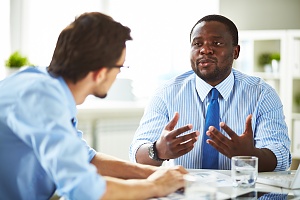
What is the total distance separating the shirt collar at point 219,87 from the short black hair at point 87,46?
3.14 feet

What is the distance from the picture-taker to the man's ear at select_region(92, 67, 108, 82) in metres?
1.40

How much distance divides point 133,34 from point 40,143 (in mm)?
3382

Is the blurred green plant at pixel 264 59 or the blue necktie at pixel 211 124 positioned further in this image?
the blurred green plant at pixel 264 59

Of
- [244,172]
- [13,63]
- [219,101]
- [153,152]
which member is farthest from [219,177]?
[13,63]

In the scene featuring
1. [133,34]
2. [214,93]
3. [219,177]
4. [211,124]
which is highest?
[133,34]

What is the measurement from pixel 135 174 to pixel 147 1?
10.4 ft

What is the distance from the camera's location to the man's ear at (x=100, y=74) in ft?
4.60

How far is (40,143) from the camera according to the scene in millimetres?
1233

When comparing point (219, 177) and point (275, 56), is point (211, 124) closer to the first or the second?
point (219, 177)

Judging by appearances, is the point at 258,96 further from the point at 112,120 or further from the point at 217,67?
the point at 112,120

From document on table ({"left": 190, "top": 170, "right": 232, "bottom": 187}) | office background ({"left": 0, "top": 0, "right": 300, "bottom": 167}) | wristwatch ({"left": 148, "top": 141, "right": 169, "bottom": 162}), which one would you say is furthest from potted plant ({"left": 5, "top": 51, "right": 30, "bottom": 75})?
document on table ({"left": 190, "top": 170, "right": 232, "bottom": 187})

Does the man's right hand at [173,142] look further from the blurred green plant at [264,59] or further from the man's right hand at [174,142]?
the blurred green plant at [264,59]

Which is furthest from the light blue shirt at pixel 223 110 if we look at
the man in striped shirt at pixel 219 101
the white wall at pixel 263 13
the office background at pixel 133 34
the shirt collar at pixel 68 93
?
the white wall at pixel 263 13

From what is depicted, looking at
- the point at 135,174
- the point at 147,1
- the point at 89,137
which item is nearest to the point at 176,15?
the point at 147,1
